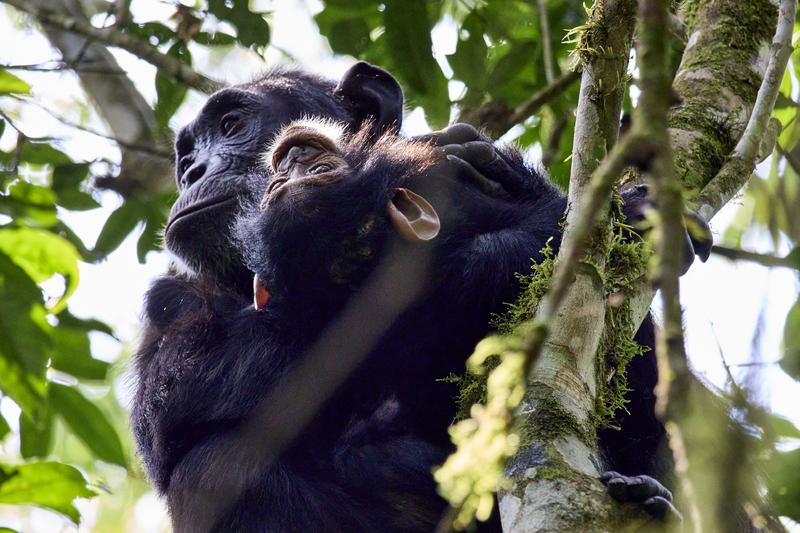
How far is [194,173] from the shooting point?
512 centimetres

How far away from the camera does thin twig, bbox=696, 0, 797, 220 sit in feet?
11.8

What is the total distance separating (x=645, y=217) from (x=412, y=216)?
84 cm

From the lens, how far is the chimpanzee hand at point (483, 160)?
4.33 metres

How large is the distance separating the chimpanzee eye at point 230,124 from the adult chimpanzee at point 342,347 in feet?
4.11

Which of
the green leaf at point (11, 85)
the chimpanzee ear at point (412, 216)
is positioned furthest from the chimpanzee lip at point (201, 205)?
the chimpanzee ear at point (412, 216)

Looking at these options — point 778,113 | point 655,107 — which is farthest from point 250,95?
point 655,107

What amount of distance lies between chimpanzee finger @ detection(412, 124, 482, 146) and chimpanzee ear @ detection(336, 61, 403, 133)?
0.93 m

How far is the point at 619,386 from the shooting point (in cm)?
340

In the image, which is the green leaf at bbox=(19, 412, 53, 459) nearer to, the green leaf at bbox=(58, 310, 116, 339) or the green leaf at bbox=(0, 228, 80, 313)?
the green leaf at bbox=(58, 310, 116, 339)

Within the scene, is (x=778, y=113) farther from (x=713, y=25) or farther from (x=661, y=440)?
(x=661, y=440)

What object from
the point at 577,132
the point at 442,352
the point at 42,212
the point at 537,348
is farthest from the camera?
the point at 42,212

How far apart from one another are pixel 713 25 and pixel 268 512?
2882 mm

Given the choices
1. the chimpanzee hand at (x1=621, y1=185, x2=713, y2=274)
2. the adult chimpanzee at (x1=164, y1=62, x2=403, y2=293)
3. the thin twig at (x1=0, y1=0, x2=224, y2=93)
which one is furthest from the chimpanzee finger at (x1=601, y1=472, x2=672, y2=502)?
the thin twig at (x1=0, y1=0, x2=224, y2=93)

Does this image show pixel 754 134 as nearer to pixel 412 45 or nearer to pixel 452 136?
pixel 452 136
